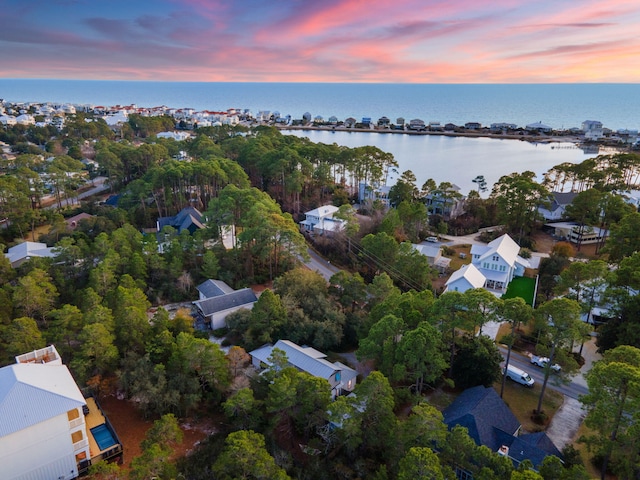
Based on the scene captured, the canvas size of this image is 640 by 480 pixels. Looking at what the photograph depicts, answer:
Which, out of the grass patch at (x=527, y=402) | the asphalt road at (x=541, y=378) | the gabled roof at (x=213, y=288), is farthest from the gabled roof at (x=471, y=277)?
the gabled roof at (x=213, y=288)

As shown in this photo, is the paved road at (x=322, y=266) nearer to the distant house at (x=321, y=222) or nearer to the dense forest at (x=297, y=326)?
the dense forest at (x=297, y=326)

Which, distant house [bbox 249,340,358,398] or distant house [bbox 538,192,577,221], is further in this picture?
distant house [bbox 538,192,577,221]

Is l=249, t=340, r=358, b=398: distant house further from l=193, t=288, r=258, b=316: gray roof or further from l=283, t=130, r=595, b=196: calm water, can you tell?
l=283, t=130, r=595, b=196: calm water

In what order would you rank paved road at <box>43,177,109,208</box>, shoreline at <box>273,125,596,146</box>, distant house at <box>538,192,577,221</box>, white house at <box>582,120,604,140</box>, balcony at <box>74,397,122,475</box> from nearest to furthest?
balcony at <box>74,397,122,475</box>
distant house at <box>538,192,577,221</box>
paved road at <box>43,177,109,208</box>
shoreline at <box>273,125,596,146</box>
white house at <box>582,120,604,140</box>

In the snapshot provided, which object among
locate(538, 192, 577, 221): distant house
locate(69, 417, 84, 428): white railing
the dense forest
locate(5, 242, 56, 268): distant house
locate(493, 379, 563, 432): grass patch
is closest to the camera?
the dense forest

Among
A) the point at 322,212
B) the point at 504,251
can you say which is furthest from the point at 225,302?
the point at 504,251

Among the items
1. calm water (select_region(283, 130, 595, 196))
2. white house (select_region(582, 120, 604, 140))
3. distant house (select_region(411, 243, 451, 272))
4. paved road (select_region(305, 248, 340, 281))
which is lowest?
paved road (select_region(305, 248, 340, 281))

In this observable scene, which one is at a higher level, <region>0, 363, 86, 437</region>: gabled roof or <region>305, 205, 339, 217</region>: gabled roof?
<region>305, 205, 339, 217</region>: gabled roof

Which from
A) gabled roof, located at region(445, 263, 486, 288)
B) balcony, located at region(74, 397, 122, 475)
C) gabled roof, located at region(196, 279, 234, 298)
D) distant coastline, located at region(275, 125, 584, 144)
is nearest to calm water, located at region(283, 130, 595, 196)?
distant coastline, located at region(275, 125, 584, 144)
